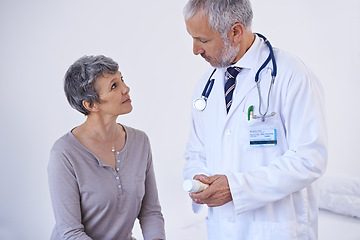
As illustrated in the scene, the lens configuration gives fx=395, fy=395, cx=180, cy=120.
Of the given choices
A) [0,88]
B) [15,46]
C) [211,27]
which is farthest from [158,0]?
[211,27]

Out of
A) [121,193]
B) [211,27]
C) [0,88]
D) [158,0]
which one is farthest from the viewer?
[158,0]

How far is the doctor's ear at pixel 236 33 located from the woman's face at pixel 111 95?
20.6 inches

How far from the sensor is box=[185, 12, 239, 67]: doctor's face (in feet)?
4.41

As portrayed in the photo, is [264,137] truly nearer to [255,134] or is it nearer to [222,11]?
[255,134]

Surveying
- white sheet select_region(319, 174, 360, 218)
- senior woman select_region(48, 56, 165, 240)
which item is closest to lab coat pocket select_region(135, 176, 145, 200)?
senior woman select_region(48, 56, 165, 240)

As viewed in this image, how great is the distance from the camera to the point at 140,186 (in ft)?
5.36

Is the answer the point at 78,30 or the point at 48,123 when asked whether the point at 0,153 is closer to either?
the point at 48,123

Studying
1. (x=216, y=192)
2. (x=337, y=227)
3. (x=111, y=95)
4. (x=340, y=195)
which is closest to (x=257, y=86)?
(x=216, y=192)

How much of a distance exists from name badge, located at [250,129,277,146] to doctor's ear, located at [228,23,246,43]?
0.33m

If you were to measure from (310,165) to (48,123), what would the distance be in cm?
138

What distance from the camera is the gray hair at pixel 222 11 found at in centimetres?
132

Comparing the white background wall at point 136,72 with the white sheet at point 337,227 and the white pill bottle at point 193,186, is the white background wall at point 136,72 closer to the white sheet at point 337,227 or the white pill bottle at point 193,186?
the white sheet at point 337,227

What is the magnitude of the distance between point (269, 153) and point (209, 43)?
1.41 feet

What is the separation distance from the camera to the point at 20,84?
1.94 m
